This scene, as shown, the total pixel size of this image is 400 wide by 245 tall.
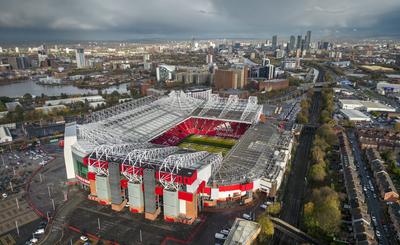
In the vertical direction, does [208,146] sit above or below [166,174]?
below

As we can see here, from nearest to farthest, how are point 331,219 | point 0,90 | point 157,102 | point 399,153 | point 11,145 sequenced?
point 331,219, point 399,153, point 11,145, point 157,102, point 0,90

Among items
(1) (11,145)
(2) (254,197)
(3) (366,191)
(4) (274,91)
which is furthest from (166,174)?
(4) (274,91)

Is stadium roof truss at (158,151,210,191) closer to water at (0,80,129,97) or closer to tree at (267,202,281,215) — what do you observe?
tree at (267,202,281,215)

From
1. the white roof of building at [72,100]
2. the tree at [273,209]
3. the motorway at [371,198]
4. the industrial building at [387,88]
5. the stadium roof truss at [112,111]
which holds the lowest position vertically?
the motorway at [371,198]

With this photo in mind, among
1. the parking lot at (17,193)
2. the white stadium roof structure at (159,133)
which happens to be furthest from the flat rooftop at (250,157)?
the parking lot at (17,193)

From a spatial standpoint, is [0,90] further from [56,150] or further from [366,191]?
[366,191]

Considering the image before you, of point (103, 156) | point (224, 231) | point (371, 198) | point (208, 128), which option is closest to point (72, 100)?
point (208, 128)

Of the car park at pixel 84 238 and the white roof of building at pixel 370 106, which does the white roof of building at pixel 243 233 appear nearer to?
the car park at pixel 84 238
